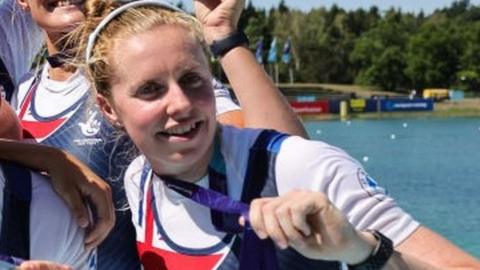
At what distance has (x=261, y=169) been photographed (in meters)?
2.02

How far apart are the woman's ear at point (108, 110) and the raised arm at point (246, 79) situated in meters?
0.27

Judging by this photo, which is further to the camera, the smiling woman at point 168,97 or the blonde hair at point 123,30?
the blonde hair at point 123,30

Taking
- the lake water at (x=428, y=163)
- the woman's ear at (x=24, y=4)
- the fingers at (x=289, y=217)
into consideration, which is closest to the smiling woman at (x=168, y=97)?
the fingers at (x=289, y=217)

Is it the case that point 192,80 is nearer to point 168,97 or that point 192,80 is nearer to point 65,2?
point 168,97

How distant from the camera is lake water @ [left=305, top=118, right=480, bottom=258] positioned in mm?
15805

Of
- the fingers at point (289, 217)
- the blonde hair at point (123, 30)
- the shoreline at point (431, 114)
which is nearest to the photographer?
the fingers at point (289, 217)

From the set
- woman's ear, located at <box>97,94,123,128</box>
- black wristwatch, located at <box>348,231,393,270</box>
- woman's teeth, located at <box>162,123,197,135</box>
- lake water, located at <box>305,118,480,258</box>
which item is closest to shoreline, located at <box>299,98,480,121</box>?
lake water, located at <box>305,118,480,258</box>

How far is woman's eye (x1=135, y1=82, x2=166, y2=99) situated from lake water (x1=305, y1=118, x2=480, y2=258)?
1009cm

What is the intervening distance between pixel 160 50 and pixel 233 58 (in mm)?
388

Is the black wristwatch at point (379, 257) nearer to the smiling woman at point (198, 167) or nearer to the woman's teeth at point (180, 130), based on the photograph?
the smiling woman at point (198, 167)

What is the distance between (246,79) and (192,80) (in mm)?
344

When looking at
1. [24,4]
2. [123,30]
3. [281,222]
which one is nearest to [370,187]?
[281,222]

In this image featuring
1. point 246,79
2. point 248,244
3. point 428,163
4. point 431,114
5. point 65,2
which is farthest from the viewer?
point 431,114

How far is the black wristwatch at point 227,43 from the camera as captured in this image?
7.73 feet
